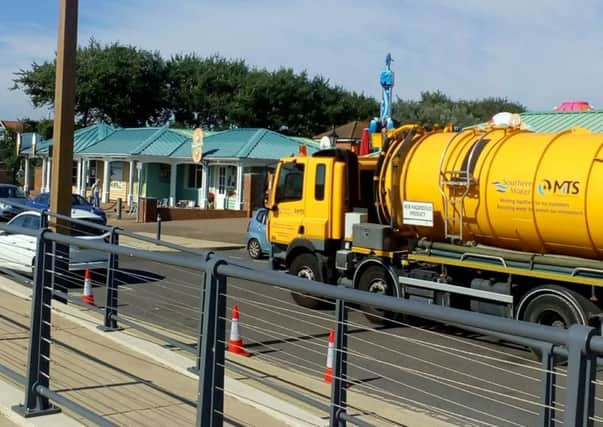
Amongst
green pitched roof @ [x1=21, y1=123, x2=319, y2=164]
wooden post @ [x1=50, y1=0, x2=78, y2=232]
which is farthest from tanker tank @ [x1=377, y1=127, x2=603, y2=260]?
green pitched roof @ [x1=21, y1=123, x2=319, y2=164]

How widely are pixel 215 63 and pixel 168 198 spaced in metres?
27.9

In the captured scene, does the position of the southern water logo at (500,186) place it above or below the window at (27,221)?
above

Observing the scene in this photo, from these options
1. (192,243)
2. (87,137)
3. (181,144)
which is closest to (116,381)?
(192,243)

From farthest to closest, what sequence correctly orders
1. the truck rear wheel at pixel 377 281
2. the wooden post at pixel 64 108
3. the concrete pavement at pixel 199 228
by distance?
1. the concrete pavement at pixel 199 228
2. the truck rear wheel at pixel 377 281
3. the wooden post at pixel 64 108

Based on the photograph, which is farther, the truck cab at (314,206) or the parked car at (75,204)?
the parked car at (75,204)

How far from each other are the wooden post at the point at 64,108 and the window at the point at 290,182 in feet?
17.5

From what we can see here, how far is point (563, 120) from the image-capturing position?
25422 millimetres

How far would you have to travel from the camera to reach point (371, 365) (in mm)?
9508

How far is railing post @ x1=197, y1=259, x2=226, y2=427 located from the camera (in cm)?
413

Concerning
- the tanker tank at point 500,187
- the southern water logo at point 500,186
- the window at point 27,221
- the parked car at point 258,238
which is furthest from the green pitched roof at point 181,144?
the southern water logo at point 500,186

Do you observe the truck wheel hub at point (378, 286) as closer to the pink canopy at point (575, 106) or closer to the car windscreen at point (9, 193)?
the pink canopy at point (575, 106)

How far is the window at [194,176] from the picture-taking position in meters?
43.4

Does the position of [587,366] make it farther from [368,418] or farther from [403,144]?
[403,144]

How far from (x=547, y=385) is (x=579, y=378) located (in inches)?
56.1
